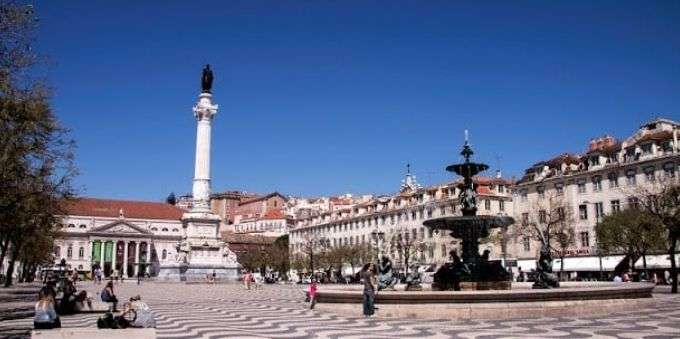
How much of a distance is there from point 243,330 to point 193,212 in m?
50.6

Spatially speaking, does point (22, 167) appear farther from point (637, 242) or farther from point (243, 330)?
point (637, 242)

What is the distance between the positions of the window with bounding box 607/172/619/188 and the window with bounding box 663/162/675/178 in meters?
5.17

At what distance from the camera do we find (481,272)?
2381cm

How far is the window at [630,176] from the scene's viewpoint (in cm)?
5741

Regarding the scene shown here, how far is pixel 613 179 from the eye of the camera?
196ft

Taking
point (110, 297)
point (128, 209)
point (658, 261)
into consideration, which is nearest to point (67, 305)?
point (110, 297)

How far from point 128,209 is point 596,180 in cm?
11369

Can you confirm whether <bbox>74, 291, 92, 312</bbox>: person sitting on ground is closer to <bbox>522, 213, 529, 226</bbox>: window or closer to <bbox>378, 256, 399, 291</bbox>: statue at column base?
<bbox>378, 256, 399, 291</bbox>: statue at column base

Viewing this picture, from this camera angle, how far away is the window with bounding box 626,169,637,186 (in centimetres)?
5741

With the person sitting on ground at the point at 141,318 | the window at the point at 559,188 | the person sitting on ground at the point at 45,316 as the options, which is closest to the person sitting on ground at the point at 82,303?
the person sitting on ground at the point at 141,318

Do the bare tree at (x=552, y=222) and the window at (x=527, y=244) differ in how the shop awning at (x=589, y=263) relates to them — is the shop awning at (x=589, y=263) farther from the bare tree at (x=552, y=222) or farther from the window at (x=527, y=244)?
the window at (x=527, y=244)

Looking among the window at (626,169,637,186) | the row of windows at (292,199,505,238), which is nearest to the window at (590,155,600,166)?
the window at (626,169,637,186)

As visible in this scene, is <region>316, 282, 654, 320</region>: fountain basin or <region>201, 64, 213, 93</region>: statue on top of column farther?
<region>201, 64, 213, 93</region>: statue on top of column

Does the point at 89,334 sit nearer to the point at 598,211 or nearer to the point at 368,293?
the point at 368,293
